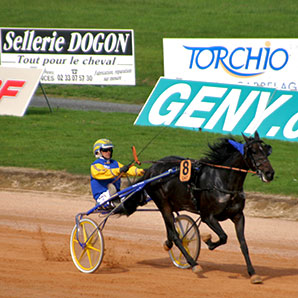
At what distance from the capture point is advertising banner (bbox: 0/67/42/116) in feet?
67.1

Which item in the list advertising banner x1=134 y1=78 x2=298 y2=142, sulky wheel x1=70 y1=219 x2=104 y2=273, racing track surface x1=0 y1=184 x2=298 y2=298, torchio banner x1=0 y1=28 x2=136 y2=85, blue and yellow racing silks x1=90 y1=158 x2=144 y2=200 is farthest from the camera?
torchio banner x1=0 y1=28 x2=136 y2=85

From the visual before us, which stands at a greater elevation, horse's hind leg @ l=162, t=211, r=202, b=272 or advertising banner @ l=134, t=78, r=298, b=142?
advertising banner @ l=134, t=78, r=298, b=142

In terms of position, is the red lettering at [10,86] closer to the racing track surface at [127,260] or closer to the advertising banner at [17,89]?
the advertising banner at [17,89]

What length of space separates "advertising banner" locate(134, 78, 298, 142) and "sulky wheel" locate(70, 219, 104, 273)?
8116mm

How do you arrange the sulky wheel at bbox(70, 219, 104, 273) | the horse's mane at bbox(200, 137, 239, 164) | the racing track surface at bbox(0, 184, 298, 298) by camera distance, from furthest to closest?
the sulky wheel at bbox(70, 219, 104, 273), the horse's mane at bbox(200, 137, 239, 164), the racing track surface at bbox(0, 184, 298, 298)

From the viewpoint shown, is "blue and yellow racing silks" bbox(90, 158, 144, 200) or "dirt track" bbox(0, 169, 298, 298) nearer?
"dirt track" bbox(0, 169, 298, 298)

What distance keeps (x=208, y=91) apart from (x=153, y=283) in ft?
32.9

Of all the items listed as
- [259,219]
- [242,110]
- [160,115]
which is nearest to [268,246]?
[259,219]

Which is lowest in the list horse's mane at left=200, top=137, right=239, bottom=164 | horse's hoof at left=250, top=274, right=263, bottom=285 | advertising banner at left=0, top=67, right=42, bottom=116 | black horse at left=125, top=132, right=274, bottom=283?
horse's hoof at left=250, top=274, right=263, bottom=285

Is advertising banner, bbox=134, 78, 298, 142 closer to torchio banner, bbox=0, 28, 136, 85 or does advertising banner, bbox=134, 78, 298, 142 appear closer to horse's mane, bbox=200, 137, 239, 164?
torchio banner, bbox=0, 28, 136, 85

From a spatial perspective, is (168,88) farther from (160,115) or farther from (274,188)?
(274,188)

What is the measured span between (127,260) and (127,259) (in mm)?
55

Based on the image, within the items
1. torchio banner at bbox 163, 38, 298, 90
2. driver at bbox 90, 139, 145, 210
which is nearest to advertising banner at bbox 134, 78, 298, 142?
torchio banner at bbox 163, 38, 298, 90

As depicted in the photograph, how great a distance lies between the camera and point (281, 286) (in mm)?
7984
